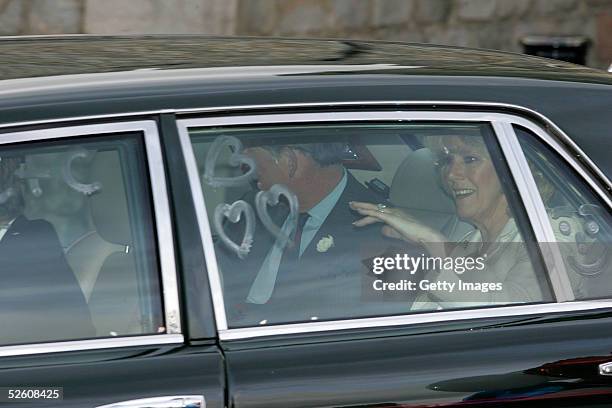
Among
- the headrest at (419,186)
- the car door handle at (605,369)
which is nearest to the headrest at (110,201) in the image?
the headrest at (419,186)

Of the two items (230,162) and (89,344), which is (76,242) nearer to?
(89,344)

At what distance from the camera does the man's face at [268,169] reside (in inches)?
118

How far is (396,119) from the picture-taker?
3062 mm

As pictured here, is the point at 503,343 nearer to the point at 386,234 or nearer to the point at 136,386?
the point at 386,234

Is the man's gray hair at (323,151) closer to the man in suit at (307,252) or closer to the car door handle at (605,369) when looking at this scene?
the man in suit at (307,252)

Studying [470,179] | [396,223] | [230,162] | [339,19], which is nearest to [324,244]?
[396,223]

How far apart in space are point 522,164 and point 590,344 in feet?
1.42

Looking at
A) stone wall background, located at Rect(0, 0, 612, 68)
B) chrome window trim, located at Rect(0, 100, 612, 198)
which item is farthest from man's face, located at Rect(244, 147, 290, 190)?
stone wall background, located at Rect(0, 0, 612, 68)

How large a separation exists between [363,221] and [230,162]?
0.33 metres

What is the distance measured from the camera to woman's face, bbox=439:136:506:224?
3090mm

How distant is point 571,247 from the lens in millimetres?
3084

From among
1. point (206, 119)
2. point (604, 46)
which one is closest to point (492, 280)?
point (206, 119)

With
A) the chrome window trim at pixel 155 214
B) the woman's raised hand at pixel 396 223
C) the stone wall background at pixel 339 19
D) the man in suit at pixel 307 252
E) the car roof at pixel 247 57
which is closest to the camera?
the chrome window trim at pixel 155 214

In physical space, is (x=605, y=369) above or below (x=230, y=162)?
below
